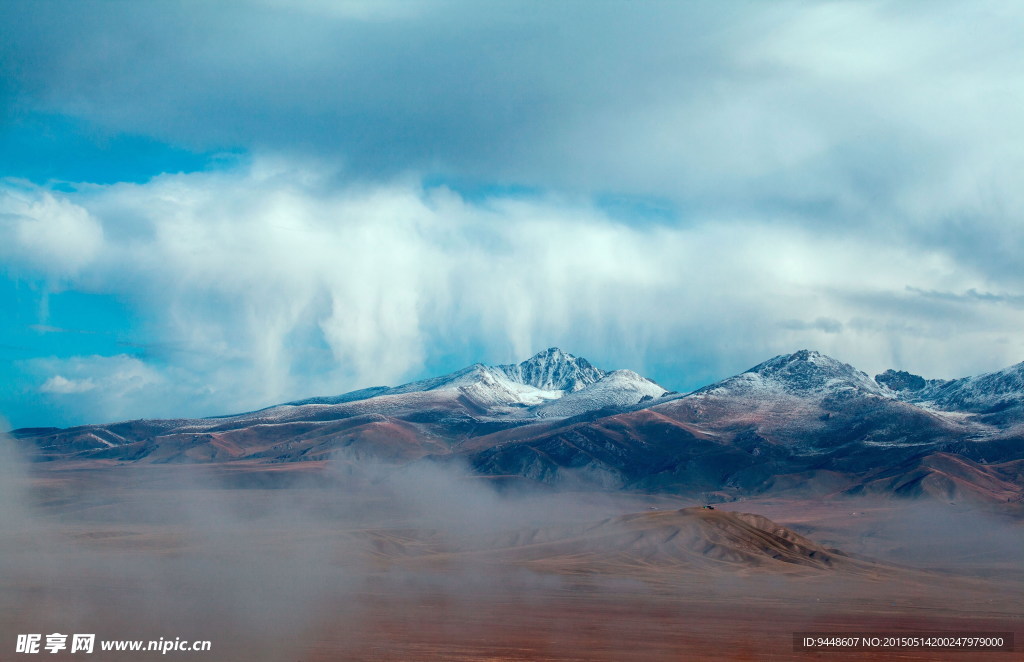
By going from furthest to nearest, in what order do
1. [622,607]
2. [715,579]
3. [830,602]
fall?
[715,579], [830,602], [622,607]

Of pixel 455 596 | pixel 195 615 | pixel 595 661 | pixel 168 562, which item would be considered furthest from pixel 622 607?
pixel 168 562

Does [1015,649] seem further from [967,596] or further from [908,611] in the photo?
[967,596]

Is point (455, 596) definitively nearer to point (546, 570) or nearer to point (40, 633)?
point (546, 570)

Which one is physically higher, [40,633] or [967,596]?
[40,633]

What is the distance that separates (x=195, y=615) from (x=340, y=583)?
4440 centimetres

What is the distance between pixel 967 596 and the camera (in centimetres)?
16050

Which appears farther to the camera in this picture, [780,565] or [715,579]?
[780,565]

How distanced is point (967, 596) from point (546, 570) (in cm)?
7194

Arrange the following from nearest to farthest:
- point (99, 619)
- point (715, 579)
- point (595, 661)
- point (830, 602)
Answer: point (595, 661)
point (99, 619)
point (830, 602)
point (715, 579)

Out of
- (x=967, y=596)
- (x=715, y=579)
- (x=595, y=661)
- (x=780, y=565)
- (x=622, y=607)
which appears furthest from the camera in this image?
(x=780, y=565)

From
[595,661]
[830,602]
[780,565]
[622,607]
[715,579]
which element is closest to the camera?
[595,661]

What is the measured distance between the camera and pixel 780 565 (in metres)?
186

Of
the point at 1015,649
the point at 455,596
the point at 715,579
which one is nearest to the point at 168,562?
the point at 455,596

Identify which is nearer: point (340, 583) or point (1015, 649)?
point (1015, 649)
